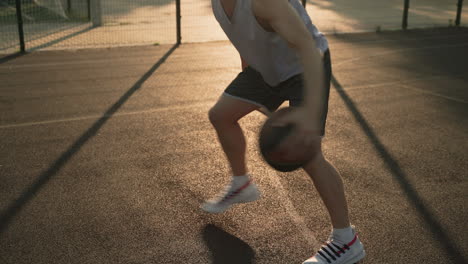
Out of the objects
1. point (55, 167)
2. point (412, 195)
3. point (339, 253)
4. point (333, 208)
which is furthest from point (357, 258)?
point (55, 167)

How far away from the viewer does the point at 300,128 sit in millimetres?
2148

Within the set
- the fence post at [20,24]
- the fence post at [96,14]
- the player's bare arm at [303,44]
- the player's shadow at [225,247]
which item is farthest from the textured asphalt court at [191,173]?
the fence post at [96,14]

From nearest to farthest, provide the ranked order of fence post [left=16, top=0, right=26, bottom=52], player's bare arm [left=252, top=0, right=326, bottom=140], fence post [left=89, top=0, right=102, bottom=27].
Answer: player's bare arm [left=252, top=0, right=326, bottom=140] → fence post [left=16, top=0, right=26, bottom=52] → fence post [left=89, top=0, right=102, bottom=27]

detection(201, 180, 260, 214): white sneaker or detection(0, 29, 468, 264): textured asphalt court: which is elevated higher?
detection(201, 180, 260, 214): white sneaker

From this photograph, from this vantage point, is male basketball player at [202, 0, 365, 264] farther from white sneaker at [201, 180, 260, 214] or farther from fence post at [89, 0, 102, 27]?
fence post at [89, 0, 102, 27]

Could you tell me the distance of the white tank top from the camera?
2.61m

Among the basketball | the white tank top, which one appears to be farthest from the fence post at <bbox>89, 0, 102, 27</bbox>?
the basketball

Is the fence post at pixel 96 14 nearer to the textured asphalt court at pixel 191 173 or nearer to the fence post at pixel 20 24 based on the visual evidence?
the fence post at pixel 20 24

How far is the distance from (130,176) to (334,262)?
6.52 ft

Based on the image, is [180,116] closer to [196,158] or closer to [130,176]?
[196,158]

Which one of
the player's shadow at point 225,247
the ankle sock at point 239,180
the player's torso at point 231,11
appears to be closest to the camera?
the player's torso at point 231,11

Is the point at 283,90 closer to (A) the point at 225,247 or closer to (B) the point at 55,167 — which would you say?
(A) the point at 225,247

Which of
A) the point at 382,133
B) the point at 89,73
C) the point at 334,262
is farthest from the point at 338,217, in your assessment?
the point at 89,73

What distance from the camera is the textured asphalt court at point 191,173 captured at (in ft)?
10.5
